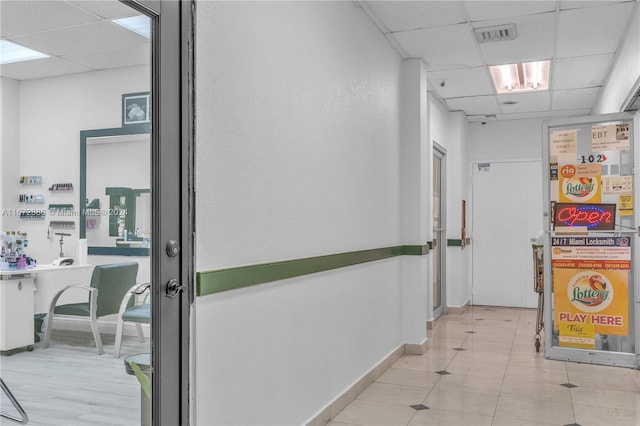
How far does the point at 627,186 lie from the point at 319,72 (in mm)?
3286

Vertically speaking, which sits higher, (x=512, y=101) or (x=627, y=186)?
(x=512, y=101)

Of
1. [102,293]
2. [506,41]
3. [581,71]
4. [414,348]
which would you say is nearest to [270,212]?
[102,293]

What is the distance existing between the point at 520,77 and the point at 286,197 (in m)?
4.93

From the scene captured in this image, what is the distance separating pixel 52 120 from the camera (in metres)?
1.94

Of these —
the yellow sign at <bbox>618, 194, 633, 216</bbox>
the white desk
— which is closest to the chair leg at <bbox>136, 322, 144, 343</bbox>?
the white desk

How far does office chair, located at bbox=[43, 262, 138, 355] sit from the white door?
775 centimetres

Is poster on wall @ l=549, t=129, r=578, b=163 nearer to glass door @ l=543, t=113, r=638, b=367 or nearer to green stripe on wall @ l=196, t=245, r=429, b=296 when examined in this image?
glass door @ l=543, t=113, r=638, b=367

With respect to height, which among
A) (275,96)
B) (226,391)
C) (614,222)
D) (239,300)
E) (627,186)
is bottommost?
(226,391)

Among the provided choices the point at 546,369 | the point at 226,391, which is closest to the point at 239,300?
the point at 226,391

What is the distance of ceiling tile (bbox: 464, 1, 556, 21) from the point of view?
173 inches

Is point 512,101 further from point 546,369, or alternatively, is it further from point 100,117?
point 100,117

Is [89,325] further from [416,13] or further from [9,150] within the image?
[416,13]

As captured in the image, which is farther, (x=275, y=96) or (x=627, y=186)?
(x=627, y=186)

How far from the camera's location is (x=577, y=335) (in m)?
5.44
